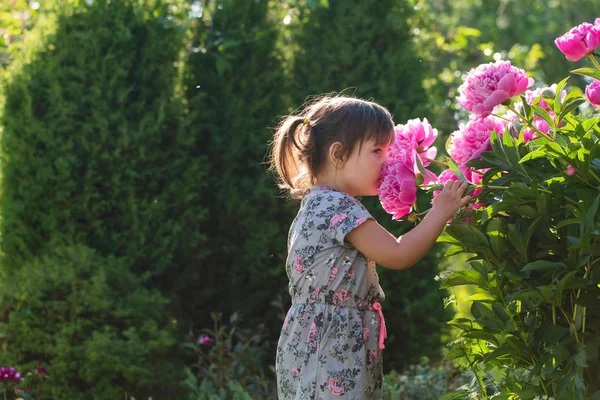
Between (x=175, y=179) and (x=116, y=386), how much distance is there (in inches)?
46.2

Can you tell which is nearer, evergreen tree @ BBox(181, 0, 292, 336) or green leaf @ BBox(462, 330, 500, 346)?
green leaf @ BBox(462, 330, 500, 346)

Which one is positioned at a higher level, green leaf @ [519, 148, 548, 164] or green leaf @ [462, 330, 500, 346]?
green leaf @ [519, 148, 548, 164]

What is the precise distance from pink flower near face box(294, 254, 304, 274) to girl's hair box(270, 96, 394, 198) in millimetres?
269

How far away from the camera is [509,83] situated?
79.1 inches

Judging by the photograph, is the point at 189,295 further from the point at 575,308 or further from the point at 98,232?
the point at 575,308

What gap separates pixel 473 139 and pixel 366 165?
18.1 inches

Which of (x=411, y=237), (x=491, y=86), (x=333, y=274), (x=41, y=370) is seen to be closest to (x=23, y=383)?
(x=41, y=370)

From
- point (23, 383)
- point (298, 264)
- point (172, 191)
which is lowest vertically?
point (23, 383)

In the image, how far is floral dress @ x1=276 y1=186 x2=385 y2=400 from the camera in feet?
7.73

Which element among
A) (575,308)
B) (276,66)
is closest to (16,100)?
(276,66)

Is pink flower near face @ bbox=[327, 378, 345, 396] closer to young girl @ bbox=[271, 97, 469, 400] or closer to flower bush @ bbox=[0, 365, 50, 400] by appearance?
young girl @ bbox=[271, 97, 469, 400]

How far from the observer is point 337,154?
2496 millimetres

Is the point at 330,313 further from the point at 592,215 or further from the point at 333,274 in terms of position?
the point at 592,215

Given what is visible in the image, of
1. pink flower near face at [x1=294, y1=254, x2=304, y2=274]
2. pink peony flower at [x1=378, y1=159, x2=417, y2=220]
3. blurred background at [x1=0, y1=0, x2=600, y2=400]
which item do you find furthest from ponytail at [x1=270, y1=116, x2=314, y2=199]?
blurred background at [x1=0, y1=0, x2=600, y2=400]
